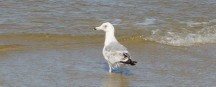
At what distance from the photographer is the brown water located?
7.84 metres

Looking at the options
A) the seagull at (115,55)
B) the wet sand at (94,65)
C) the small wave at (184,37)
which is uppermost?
the seagull at (115,55)

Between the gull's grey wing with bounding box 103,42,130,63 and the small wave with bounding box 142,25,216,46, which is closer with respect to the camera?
the gull's grey wing with bounding box 103,42,130,63

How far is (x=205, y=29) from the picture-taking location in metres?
11.3

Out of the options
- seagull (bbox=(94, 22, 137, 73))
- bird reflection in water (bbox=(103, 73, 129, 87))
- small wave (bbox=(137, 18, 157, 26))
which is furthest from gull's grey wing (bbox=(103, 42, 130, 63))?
small wave (bbox=(137, 18, 157, 26))

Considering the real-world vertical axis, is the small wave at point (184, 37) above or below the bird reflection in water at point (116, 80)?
below

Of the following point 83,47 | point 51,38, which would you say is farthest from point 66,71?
point 51,38

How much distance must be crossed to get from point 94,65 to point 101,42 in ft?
5.59

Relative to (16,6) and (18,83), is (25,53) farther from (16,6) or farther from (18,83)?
(16,6)

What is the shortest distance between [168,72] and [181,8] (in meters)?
5.06

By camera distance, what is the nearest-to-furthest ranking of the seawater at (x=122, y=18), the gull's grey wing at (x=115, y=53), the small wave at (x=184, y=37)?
1. the gull's grey wing at (x=115, y=53)
2. the small wave at (x=184, y=37)
3. the seawater at (x=122, y=18)

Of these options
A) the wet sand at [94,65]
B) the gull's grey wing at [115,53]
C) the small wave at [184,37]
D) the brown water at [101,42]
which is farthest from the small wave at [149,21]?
the gull's grey wing at [115,53]

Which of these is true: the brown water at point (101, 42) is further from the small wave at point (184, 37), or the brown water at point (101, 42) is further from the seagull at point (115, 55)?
the seagull at point (115, 55)

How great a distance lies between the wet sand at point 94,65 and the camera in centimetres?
764

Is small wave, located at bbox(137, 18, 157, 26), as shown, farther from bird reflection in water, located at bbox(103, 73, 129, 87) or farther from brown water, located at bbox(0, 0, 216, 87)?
bird reflection in water, located at bbox(103, 73, 129, 87)
